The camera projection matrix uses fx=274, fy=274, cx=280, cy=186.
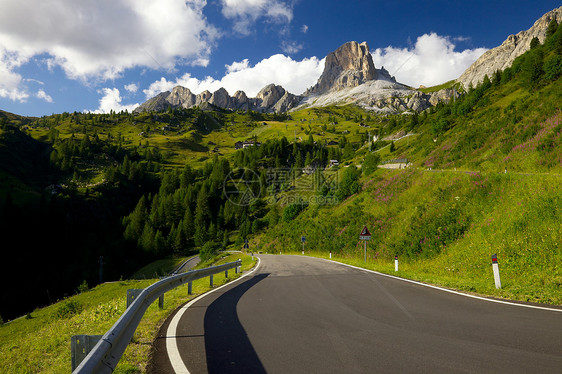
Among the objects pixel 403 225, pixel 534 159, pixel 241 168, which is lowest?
pixel 403 225

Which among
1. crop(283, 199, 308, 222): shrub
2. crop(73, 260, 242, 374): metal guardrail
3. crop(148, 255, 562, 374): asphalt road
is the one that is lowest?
crop(148, 255, 562, 374): asphalt road

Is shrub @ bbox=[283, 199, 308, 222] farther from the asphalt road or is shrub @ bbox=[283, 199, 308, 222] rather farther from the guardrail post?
the guardrail post

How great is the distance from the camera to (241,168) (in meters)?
143

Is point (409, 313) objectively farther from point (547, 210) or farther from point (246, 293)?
point (547, 210)

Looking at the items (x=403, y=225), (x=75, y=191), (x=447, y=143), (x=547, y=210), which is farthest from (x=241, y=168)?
(x=547, y=210)

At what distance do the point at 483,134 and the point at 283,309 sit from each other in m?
41.3

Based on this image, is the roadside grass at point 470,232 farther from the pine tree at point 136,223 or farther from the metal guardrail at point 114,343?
the pine tree at point 136,223

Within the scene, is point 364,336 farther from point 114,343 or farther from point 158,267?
point 158,267

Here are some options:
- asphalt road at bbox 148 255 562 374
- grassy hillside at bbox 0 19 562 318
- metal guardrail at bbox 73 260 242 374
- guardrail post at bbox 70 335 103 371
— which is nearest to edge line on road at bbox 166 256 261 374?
asphalt road at bbox 148 255 562 374

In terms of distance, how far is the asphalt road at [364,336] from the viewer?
3816 mm

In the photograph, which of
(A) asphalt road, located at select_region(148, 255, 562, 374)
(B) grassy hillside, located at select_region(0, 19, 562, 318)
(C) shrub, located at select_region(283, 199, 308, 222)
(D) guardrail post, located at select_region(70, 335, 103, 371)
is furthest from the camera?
(C) shrub, located at select_region(283, 199, 308, 222)

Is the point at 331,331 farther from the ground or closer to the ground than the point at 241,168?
closer to the ground

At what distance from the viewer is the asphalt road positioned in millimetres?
3816

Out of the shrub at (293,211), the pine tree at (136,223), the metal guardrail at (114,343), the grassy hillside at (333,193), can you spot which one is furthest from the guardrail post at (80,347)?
the pine tree at (136,223)
